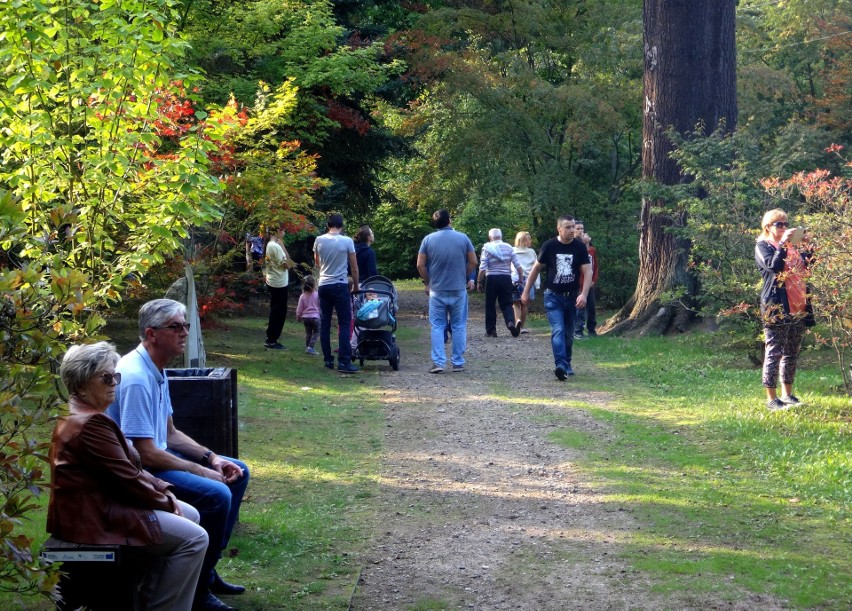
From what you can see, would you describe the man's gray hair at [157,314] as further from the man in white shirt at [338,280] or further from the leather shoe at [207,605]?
the man in white shirt at [338,280]

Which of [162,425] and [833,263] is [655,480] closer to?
[833,263]

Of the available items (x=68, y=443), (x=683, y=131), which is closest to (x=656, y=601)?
(x=68, y=443)

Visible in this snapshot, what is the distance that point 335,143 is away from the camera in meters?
24.3

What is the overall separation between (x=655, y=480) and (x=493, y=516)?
1649mm

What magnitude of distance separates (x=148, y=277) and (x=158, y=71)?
642 cm

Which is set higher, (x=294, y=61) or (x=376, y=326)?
(x=294, y=61)

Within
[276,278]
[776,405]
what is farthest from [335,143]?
[776,405]

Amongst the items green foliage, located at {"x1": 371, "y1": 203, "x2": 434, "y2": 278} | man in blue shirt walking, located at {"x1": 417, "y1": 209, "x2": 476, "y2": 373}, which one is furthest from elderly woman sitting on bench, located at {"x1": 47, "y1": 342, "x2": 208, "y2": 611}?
green foliage, located at {"x1": 371, "y1": 203, "x2": 434, "y2": 278}

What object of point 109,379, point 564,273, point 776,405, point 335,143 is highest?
point 335,143

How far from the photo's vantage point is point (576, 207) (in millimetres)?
25141

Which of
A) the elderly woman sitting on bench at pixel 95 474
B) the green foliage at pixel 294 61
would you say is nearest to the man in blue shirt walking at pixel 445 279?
the green foliage at pixel 294 61

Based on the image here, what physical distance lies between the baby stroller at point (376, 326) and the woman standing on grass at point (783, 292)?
563 cm

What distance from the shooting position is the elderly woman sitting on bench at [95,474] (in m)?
4.69

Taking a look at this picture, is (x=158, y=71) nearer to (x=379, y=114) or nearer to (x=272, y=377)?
(x=272, y=377)
